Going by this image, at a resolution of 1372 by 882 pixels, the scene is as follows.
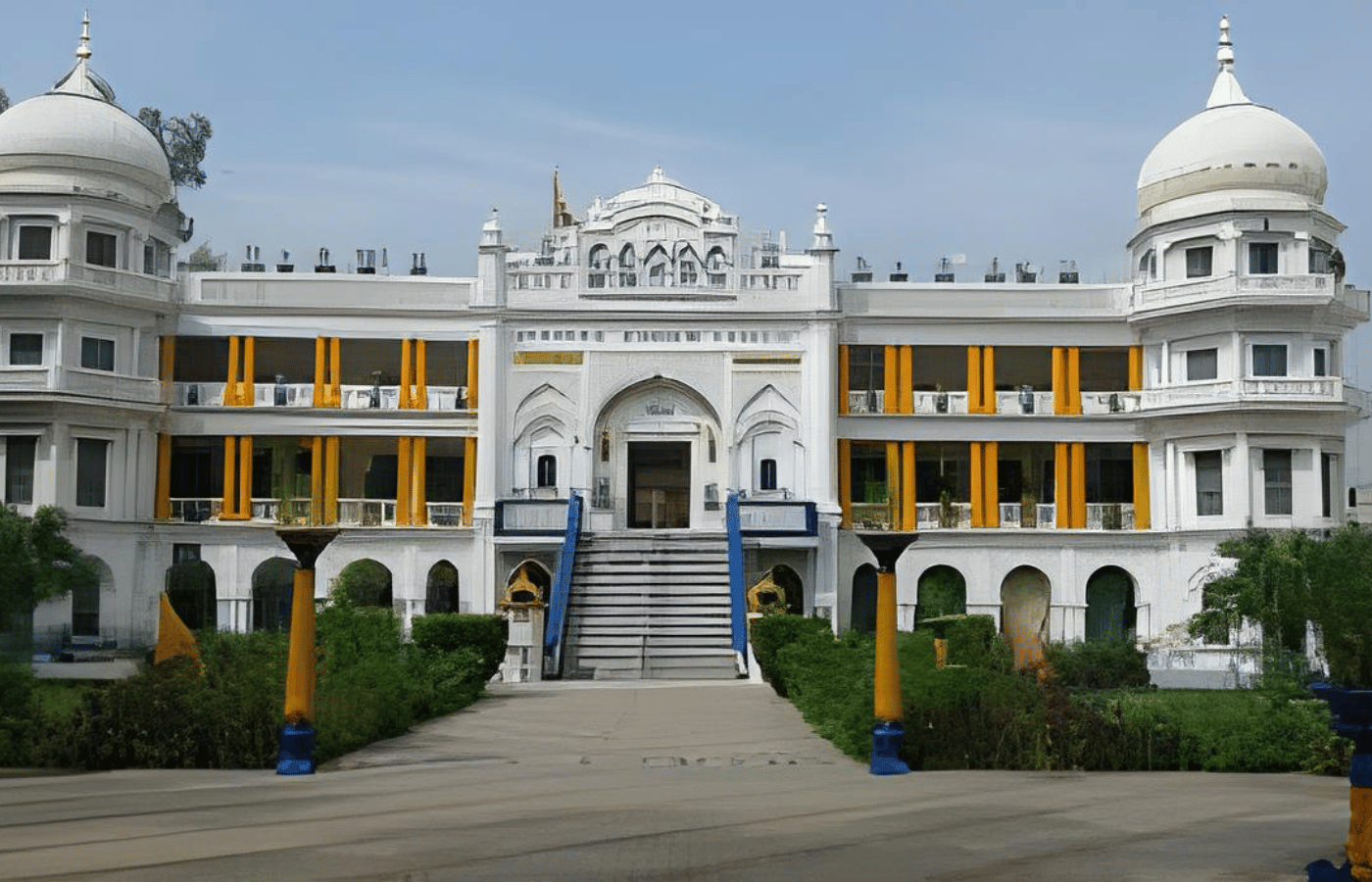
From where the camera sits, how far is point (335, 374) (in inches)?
1628

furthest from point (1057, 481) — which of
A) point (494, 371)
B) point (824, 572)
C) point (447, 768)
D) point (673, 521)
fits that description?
point (447, 768)

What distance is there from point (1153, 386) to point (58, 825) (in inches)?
1277

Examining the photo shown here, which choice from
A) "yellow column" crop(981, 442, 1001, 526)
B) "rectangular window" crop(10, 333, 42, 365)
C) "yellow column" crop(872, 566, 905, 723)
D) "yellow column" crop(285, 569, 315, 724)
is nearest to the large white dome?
"yellow column" crop(981, 442, 1001, 526)

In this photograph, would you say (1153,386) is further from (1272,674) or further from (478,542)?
(1272,674)

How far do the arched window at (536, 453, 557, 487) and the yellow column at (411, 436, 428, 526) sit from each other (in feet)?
9.79

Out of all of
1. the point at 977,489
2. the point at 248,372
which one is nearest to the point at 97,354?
the point at 248,372

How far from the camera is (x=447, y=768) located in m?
18.1

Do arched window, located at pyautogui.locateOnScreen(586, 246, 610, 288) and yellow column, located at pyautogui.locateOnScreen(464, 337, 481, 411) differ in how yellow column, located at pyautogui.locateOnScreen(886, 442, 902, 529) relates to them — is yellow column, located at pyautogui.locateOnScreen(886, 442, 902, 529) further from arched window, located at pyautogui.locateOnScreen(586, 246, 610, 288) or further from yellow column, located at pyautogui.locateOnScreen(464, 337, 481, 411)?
yellow column, located at pyautogui.locateOnScreen(464, 337, 481, 411)

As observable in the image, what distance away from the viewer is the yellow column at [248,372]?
4094cm

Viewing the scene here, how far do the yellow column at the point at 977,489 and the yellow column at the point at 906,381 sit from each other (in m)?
1.88

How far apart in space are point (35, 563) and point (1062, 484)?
78.9ft

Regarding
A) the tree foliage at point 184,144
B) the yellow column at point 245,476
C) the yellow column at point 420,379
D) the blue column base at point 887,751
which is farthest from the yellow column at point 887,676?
the tree foliage at point 184,144

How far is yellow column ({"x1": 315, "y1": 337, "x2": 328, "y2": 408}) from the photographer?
41.2m

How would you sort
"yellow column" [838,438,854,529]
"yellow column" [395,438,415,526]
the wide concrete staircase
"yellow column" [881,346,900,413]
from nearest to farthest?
the wide concrete staircase
"yellow column" [395,438,415,526]
"yellow column" [838,438,854,529]
"yellow column" [881,346,900,413]
